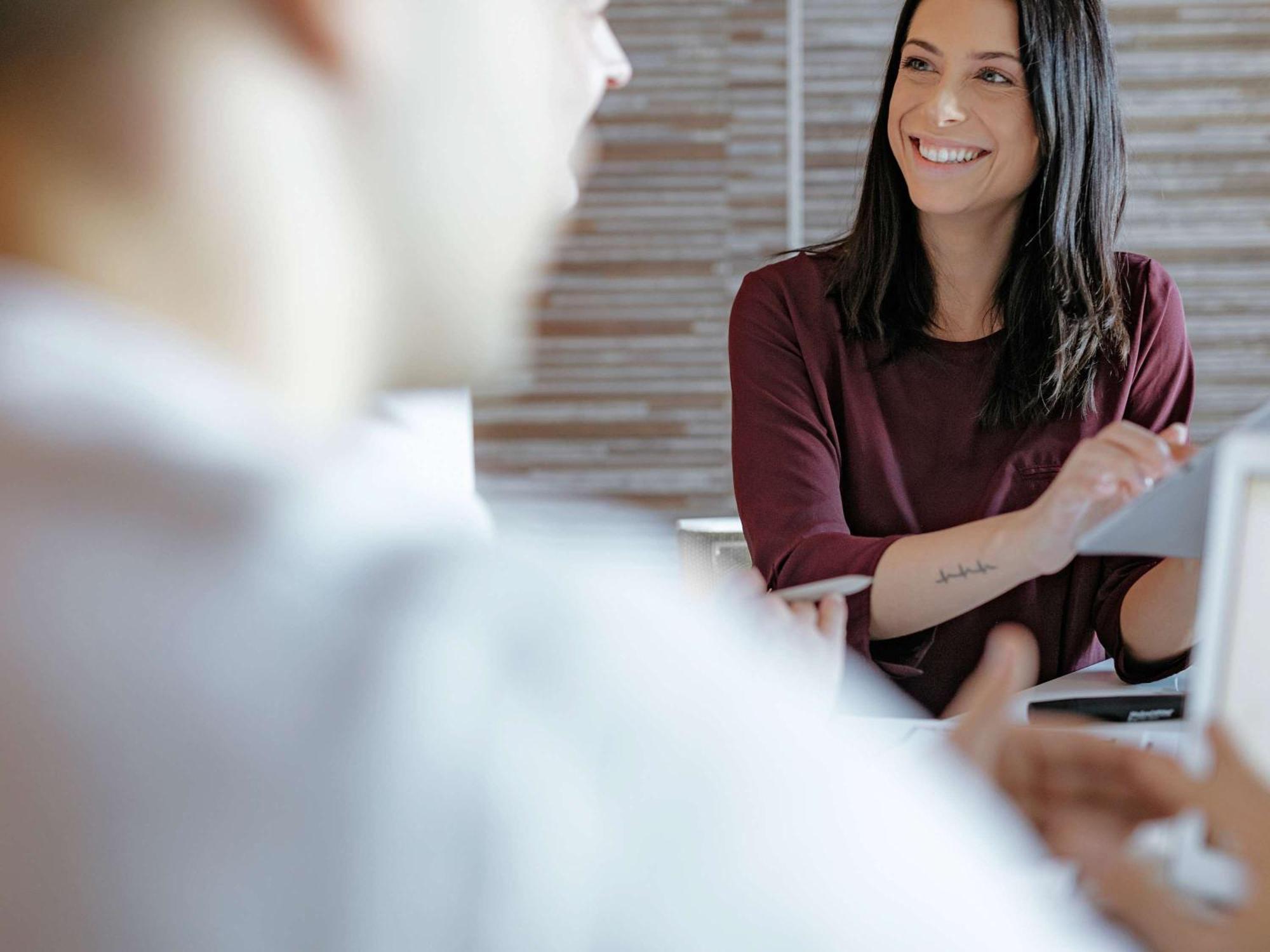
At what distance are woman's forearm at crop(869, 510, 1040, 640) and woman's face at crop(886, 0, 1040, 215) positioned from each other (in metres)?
0.49

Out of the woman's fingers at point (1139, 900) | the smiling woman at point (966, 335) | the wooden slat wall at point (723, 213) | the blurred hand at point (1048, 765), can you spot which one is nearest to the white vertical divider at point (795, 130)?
the wooden slat wall at point (723, 213)

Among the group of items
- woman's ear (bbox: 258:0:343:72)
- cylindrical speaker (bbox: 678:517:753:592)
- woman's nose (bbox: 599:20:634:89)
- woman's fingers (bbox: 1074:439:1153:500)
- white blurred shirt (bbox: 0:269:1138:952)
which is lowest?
cylindrical speaker (bbox: 678:517:753:592)

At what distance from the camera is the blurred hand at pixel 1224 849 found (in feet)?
1.79

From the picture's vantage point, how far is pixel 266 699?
1.22 ft

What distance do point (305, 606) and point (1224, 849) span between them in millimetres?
459

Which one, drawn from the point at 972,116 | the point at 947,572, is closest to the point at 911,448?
the point at 947,572

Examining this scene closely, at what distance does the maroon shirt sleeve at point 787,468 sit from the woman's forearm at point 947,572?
3 cm

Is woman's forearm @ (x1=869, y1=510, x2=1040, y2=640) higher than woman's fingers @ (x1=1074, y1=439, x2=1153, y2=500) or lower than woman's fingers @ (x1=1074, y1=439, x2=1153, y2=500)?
lower

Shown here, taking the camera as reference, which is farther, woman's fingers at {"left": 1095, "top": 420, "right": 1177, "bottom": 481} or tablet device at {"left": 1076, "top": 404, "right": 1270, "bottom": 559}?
woman's fingers at {"left": 1095, "top": 420, "right": 1177, "bottom": 481}

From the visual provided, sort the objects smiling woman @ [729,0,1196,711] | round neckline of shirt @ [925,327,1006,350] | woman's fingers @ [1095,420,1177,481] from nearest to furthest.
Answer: woman's fingers @ [1095,420,1177,481] < smiling woman @ [729,0,1196,711] < round neckline of shirt @ [925,327,1006,350]

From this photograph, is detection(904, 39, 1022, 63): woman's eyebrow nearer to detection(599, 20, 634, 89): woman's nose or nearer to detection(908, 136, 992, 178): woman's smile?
detection(908, 136, 992, 178): woman's smile

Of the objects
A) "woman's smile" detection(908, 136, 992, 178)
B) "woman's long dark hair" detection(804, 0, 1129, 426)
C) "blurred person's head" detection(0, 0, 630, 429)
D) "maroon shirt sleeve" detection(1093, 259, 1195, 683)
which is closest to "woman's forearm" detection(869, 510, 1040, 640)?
"woman's long dark hair" detection(804, 0, 1129, 426)

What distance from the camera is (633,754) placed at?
1.31ft

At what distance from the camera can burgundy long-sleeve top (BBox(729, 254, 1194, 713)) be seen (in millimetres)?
1546
